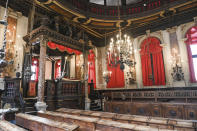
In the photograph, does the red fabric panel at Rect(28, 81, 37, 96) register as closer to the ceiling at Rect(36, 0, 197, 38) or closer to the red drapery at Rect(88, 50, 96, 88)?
the ceiling at Rect(36, 0, 197, 38)

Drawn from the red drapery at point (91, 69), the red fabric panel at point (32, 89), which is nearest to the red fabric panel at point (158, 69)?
the red drapery at point (91, 69)

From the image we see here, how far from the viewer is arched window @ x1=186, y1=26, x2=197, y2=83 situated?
7.28 meters

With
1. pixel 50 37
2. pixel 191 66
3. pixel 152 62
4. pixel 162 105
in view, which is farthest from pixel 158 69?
pixel 50 37

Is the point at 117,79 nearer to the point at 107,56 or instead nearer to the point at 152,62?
the point at 152,62

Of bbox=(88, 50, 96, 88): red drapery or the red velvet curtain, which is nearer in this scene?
the red velvet curtain

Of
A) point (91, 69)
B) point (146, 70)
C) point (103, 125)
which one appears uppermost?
point (91, 69)

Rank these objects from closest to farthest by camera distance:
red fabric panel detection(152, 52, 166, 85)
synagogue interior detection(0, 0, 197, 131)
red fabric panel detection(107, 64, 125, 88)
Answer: synagogue interior detection(0, 0, 197, 131) < red fabric panel detection(152, 52, 166, 85) < red fabric panel detection(107, 64, 125, 88)

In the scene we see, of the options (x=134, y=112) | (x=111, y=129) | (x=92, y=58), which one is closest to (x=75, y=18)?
(x=92, y=58)

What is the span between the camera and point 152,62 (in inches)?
344

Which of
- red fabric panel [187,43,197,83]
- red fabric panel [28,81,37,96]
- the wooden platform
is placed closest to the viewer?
the wooden platform

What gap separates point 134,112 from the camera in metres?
6.03

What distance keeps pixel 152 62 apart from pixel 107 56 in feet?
15.0

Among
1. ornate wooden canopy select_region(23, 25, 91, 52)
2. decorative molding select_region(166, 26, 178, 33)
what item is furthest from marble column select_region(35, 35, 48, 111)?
decorative molding select_region(166, 26, 178, 33)

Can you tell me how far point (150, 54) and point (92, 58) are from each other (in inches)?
185
